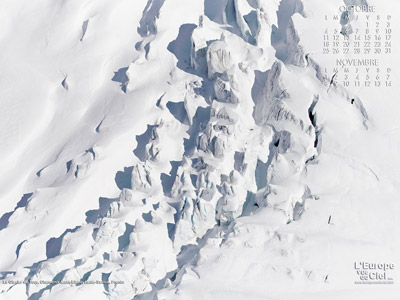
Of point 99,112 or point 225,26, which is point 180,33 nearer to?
point 225,26

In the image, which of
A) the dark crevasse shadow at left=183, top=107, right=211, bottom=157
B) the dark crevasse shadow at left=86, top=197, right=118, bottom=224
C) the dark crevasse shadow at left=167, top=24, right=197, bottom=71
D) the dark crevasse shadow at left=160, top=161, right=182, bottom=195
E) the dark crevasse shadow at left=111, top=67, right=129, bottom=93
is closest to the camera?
the dark crevasse shadow at left=86, top=197, right=118, bottom=224

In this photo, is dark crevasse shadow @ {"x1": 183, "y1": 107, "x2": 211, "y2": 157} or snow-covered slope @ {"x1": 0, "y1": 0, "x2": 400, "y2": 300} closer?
snow-covered slope @ {"x1": 0, "y1": 0, "x2": 400, "y2": 300}

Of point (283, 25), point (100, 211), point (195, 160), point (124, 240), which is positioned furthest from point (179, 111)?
point (124, 240)

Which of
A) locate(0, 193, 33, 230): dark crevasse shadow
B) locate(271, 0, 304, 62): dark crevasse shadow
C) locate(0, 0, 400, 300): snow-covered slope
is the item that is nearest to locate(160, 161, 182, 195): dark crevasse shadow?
locate(0, 0, 400, 300): snow-covered slope

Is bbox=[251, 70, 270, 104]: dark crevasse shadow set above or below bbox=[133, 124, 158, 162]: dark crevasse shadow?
above

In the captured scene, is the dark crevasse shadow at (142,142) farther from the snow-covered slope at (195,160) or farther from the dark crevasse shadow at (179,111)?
the dark crevasse shadow at (179,111)

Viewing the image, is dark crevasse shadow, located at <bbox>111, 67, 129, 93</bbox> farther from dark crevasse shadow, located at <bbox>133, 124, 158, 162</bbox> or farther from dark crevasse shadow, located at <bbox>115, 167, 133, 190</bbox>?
dark crevasse shadow, located at <bbox>115, 167, 133, 190</bbox>

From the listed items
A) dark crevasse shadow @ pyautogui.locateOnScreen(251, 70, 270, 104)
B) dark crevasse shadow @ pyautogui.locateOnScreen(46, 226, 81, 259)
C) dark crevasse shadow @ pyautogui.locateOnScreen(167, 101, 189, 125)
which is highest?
dark crevasse shadow @ pyautogui.locateOnScreen(251, 70, 270, 104)

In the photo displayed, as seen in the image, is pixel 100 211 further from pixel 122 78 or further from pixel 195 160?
pixel 122 78

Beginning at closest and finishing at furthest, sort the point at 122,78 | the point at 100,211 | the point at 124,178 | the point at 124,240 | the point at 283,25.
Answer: the point at 124,240, the point at 100,211, the point at 124,178, the point at 283,25, the point at 122,78

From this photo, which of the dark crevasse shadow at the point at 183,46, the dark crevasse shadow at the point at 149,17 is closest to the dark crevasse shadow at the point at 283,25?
the dark crevasse shadow at the point at 183,46
